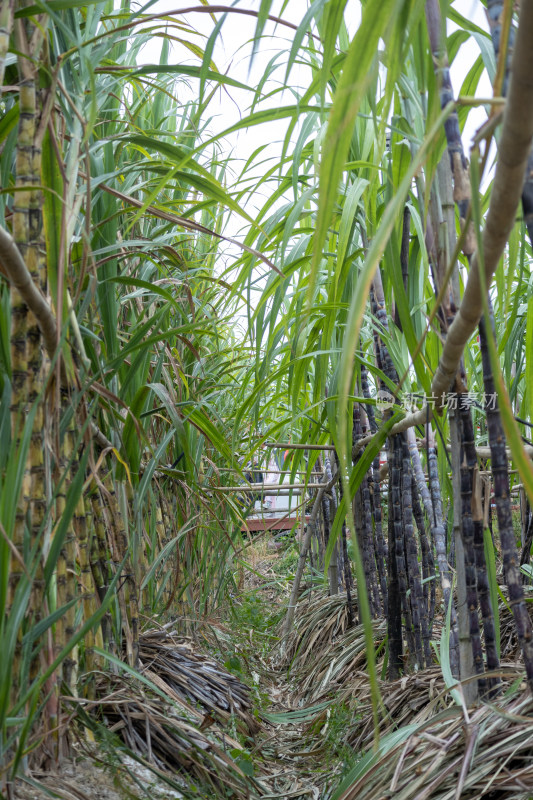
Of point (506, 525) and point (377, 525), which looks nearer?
point (506, 525)

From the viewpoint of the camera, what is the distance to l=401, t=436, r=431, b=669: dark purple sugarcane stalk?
1218 mm

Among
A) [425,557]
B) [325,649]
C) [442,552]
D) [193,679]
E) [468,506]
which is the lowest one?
[325,649]

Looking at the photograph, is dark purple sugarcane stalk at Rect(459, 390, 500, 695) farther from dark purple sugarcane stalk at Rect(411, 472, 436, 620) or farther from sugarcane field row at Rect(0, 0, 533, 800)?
dark purple sugarcane stalk at Rect(411, 472, 436, 620)

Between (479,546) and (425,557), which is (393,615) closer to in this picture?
(425,557)

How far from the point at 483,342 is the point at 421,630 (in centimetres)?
84

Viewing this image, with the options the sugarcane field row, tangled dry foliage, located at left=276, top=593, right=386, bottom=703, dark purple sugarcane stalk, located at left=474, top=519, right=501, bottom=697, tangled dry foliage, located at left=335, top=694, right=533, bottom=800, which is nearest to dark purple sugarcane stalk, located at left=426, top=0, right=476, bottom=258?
the sugarcane field row

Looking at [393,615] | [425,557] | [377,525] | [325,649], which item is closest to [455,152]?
[393,615]

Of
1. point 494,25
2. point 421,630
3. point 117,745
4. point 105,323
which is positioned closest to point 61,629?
point 117,745

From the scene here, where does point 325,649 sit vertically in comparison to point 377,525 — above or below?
below

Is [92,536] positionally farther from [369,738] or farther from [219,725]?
[369,738]

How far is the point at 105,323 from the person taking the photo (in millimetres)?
983

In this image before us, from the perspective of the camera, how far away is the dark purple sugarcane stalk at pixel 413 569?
1.22 meters

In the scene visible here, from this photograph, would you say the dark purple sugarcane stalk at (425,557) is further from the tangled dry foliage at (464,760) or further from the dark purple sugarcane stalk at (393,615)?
the tangled dry foliage at (464,760)

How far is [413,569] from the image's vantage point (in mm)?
Answer: 1224
